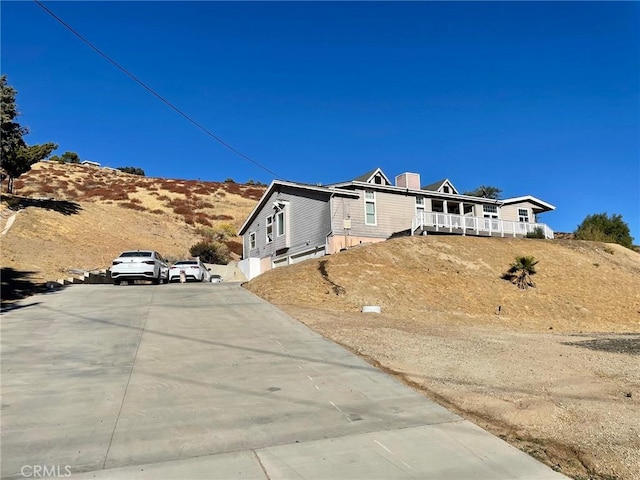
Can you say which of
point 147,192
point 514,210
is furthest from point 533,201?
point 147,192

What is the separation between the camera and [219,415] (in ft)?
18.4

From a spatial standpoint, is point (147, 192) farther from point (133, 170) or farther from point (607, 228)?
point (607, 228)

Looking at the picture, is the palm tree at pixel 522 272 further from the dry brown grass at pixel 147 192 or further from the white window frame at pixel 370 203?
the dry brown grass at pixel 147 192

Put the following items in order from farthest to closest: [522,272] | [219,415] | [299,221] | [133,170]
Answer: [133,170]
[299,221]
[522,272]
[219,415]

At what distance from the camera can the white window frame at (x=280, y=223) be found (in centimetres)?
3210

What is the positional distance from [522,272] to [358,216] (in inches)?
384

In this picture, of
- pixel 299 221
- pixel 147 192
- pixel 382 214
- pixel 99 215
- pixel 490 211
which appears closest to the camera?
pixel 382 214

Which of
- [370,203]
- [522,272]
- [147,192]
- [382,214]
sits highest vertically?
[147,192]

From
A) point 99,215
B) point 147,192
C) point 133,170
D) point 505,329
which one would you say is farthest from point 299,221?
point 133,170

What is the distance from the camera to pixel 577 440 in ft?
16.6

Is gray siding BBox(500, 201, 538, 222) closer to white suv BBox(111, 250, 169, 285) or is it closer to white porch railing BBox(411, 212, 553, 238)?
white porch railing BBox(411, 212, 553, 238)

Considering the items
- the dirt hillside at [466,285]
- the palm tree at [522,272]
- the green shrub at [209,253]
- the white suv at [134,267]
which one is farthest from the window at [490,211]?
the white suv at [134,267]

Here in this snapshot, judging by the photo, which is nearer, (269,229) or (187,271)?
(187,271)

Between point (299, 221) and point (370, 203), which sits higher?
point (370, 203)
